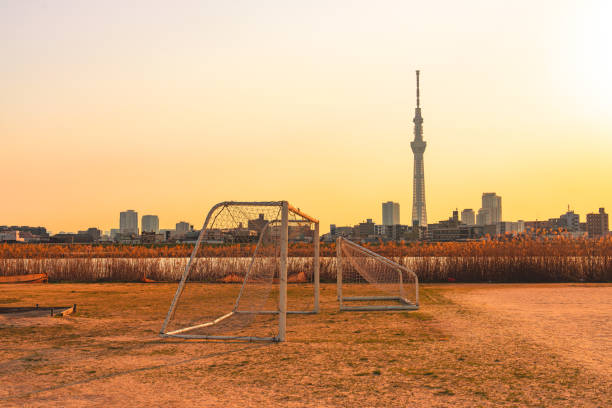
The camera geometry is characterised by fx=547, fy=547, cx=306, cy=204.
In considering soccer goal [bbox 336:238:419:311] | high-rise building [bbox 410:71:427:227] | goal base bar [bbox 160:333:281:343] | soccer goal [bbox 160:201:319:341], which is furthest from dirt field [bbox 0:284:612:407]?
high-rise building [bbox 410:71:427:227]

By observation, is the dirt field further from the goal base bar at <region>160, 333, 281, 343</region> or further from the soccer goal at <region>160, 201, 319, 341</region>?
the soccer goal at <region>160, 201, 319, 341</region>

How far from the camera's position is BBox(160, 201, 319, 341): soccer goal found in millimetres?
8383

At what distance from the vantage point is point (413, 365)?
20.5 feet

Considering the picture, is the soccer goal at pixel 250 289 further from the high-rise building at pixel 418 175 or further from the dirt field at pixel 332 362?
the high-rise building at pixel 418 175

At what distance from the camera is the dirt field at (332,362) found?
5020 millimetres

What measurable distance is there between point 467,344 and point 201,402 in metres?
4.12

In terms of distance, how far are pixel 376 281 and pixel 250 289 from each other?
2981 millimetres

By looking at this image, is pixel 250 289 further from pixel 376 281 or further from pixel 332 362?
pixel 332 362

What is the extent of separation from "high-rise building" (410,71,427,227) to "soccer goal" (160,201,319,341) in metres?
157

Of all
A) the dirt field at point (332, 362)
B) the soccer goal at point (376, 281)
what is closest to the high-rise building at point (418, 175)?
the soccer goal at point (376, 281)

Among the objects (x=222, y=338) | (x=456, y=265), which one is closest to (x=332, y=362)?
(x=222, y=338)

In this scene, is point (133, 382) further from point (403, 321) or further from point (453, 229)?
point (453, 229)

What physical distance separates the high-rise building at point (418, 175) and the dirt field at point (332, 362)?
6369 inches

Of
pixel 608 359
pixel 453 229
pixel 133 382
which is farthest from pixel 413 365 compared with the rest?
pixel 453 229
